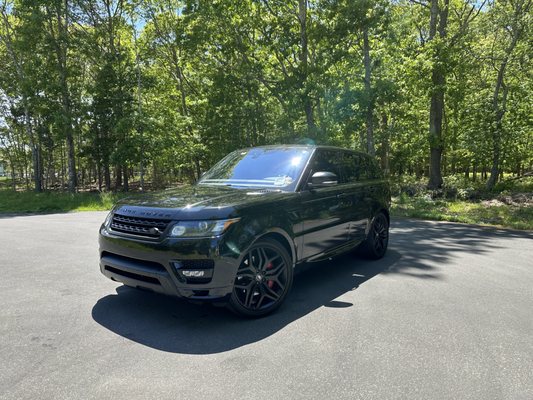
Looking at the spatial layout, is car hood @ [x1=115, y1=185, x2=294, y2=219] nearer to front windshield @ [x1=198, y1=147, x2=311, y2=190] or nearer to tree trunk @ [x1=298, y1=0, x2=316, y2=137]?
front windshield @ [x1=198, y1=147, x2=311, y2=190]

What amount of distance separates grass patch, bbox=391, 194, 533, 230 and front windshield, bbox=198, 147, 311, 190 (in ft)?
26.9

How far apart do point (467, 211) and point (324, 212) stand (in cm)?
1007

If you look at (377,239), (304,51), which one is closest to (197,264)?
(377,239)

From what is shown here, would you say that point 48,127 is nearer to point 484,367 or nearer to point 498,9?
point 498,9

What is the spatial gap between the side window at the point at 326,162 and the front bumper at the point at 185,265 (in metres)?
1.83

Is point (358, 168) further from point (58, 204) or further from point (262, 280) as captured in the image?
point (58, 204)

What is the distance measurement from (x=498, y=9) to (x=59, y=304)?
18908 mm

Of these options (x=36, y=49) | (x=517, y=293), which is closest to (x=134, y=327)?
(x=517, y=293)

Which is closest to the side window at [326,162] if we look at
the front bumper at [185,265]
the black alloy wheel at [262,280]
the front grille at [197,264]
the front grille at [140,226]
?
the black alloy wheel at [262,280]

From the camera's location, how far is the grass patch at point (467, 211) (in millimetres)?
10852

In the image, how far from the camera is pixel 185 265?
11.3 feet

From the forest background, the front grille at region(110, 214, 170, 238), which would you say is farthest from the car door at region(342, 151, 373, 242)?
the forest background

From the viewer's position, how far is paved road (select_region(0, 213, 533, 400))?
2676 millimetres

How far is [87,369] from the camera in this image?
2855mm
